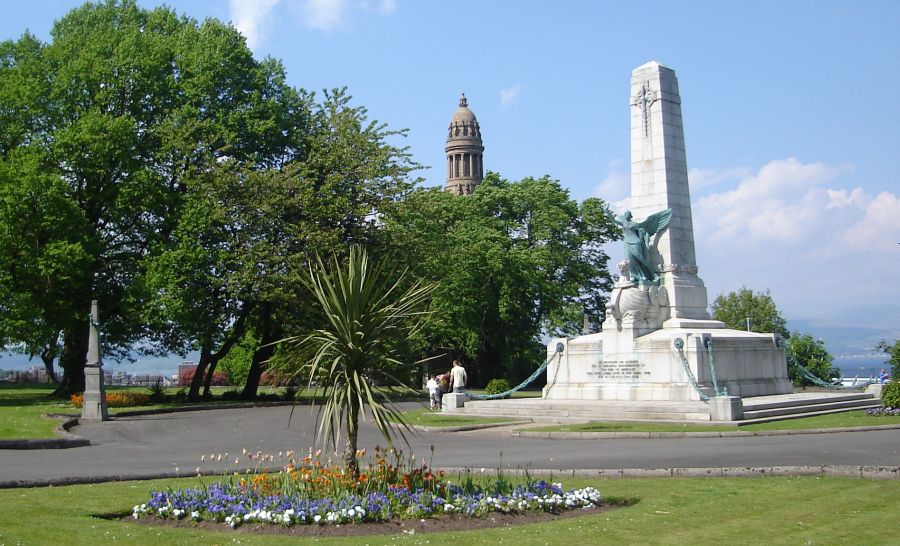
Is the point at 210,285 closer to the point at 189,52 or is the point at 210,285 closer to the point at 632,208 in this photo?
the point at 189,52

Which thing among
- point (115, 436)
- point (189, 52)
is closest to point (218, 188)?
point (189, 52)

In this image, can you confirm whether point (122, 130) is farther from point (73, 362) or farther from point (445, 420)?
point (445, 420)

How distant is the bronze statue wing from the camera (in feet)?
103

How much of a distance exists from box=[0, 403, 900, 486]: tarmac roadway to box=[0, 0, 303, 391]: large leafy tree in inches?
517

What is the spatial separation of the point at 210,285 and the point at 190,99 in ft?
26.8

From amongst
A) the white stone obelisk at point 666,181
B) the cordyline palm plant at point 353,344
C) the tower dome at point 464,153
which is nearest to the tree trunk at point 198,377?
the white stone obelisk at point 666,181

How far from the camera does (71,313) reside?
3681 centimetres

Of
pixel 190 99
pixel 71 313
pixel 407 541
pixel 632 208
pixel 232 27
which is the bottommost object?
pixel 407 541

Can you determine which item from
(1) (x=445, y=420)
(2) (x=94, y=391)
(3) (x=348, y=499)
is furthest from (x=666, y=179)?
(3) (x=348, y=499)

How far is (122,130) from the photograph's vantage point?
36.4m

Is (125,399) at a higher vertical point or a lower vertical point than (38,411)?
higher

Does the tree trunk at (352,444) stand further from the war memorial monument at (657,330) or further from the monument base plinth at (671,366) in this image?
the monument base plinth at (671,366)

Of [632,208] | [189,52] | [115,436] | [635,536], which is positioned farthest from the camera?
[189,52]

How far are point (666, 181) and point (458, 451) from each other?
15.8 metres
